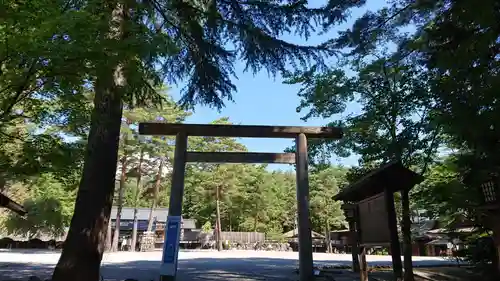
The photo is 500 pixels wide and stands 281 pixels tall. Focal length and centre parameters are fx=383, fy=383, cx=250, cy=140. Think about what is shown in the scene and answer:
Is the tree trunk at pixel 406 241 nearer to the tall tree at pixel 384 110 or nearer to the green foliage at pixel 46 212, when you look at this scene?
the tall tree at pixel 384 110

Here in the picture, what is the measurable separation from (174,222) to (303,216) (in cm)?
246

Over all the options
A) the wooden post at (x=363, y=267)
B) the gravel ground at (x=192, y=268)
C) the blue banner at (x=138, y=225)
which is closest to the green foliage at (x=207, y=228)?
the blue banner at (x=138, y=225)

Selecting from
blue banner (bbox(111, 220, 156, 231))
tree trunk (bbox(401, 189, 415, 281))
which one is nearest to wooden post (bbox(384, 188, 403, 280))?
tree trunk (bbox(401, 189, 415, 281))

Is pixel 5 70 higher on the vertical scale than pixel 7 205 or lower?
higher

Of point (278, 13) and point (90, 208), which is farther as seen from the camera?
point (278, 13)

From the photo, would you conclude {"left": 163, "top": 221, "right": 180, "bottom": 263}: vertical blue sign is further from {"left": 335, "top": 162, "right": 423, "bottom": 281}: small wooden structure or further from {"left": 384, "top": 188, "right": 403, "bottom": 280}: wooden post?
{"left": 384, "top": 188, "right": 403, "bottom": 280}: wooden post

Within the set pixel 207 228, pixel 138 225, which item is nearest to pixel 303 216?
pixel 207 228

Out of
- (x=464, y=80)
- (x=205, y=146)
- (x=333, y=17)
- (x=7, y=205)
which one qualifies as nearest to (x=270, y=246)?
(x=205, y=146)

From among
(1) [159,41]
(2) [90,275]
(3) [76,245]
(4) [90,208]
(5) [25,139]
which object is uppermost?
(1) [159,41]

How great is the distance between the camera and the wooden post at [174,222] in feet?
22.0

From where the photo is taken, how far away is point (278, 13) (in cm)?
752

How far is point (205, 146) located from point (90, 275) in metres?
21.1

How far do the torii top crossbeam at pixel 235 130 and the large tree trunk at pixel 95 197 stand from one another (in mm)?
799

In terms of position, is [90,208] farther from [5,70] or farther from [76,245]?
[5,70]
